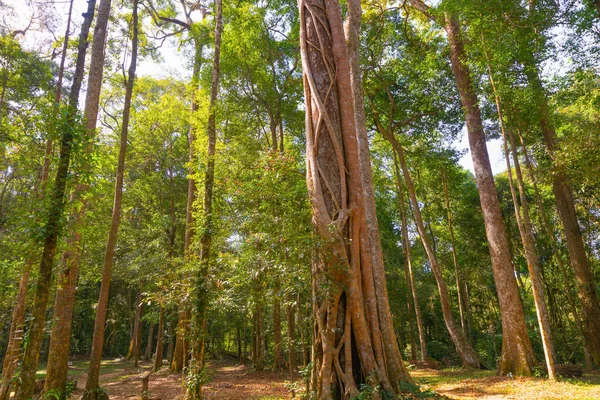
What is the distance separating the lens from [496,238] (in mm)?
8453

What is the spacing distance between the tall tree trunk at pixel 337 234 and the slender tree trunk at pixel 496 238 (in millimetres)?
3905

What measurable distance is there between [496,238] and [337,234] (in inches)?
242

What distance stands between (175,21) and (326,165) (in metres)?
13.5

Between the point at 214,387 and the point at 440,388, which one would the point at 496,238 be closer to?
the point at 440,388

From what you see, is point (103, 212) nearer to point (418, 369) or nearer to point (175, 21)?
point (175, 21)

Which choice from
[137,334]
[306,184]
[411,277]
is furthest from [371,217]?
[137,334]

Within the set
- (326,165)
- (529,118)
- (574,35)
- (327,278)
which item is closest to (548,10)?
(574,35)

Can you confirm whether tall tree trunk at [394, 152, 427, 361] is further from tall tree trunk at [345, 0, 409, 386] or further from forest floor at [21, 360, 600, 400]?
tall tree trunk at [345, 0, 409, 386]

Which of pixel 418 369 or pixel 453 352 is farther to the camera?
pixel 453 352

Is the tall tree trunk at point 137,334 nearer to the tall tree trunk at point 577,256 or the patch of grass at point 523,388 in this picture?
the patch of grass at point 523,388

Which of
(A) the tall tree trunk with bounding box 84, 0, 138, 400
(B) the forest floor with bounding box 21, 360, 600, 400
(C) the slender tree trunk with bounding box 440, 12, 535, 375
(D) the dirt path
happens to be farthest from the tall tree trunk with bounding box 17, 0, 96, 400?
(C) the slender tree trunk with bounding box 440, 12, 535, 375

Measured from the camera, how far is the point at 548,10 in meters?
8.04

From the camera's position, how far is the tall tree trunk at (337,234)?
3.90 metres

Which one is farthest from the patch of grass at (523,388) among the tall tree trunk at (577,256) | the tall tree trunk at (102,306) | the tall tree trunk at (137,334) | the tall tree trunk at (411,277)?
the tall tree trunk at (137,334)
